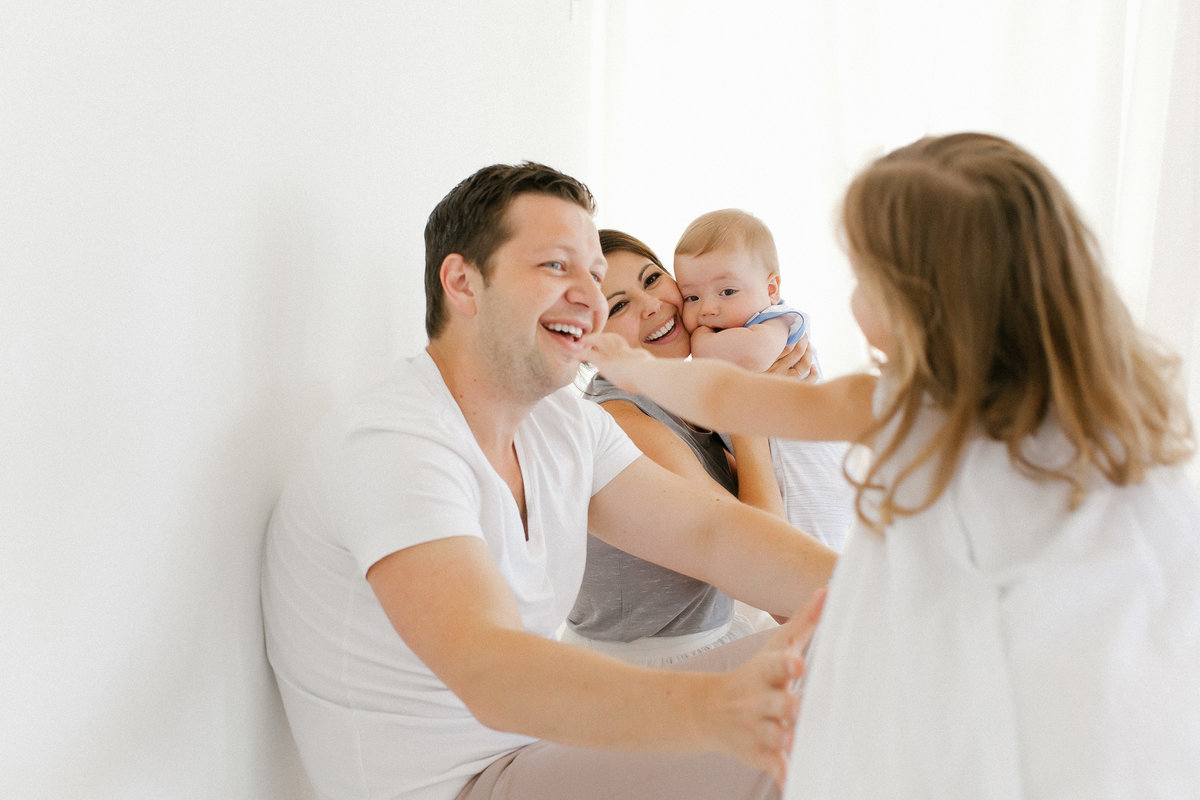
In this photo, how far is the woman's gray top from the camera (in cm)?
176

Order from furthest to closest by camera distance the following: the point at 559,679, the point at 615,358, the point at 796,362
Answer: the point at 796,362 < the point at 615,358 < the point at 559,679

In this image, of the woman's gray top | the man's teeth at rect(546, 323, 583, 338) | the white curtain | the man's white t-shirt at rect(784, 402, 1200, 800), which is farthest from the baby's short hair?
the man's white t-shirt at rect(784, 402, 1200, 800)

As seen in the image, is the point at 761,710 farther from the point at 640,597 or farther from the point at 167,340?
the point at 640,597

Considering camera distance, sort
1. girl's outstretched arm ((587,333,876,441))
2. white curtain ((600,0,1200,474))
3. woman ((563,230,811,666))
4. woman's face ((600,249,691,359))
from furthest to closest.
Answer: white curtain ((600,0,1200,474)), woman's face ((600,249,691,359)), woman ((563,230,811,666)), girl's outstretched arm ((587,333,876,441))

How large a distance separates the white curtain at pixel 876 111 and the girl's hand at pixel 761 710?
2039 millimetres

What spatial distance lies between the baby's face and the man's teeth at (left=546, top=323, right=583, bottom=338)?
571 millimetres

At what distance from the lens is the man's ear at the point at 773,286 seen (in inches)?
80.8

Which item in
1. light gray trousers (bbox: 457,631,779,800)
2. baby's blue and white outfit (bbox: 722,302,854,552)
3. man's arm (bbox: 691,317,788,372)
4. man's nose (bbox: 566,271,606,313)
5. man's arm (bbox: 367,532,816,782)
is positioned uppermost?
man's nose (bbox: 566,271,606,313)

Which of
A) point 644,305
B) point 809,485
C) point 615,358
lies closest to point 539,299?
point 615,358

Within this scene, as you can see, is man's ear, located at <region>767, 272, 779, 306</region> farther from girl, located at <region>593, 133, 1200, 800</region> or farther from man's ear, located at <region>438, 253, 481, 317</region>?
girl, located at <region>593, 133, 1200, 800</region>

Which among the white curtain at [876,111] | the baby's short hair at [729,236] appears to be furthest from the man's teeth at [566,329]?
the white curtain at [876,111]

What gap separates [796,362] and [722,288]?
213mm

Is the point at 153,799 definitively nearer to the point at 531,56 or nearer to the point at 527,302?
the point at 527,302

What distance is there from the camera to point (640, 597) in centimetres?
Answer: 176
